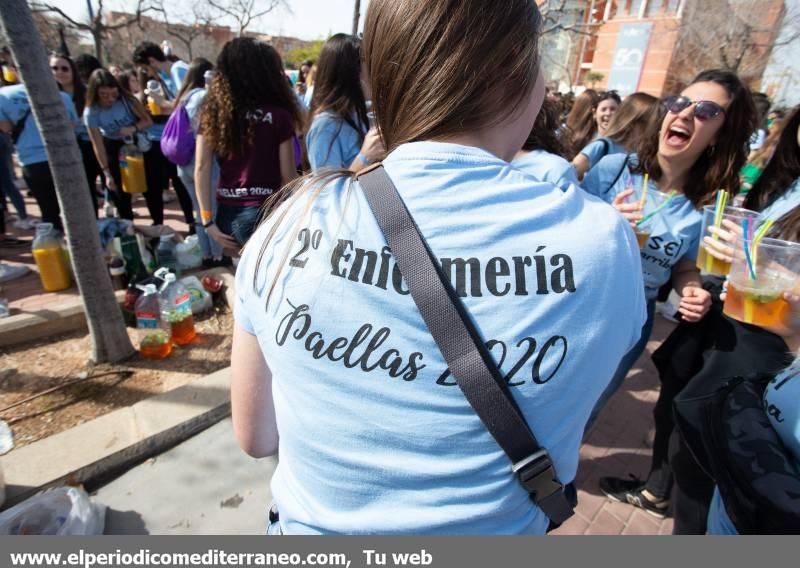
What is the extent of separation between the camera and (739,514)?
3.91 feet

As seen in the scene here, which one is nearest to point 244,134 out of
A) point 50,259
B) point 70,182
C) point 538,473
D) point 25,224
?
point 70,182

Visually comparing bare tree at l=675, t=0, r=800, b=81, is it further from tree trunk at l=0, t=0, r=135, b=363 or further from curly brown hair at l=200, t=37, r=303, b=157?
tree trunk at l=0, t=0, r=135, b=363

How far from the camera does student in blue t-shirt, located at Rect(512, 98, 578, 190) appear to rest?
1.74 metres

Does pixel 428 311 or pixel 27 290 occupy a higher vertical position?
pixel 428 311

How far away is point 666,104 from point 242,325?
8.06 feet

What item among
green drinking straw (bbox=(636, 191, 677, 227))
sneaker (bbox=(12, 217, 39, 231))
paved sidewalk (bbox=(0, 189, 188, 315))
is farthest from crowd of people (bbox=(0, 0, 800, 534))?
sneaker (bbox=(12, 217, 39, 231))

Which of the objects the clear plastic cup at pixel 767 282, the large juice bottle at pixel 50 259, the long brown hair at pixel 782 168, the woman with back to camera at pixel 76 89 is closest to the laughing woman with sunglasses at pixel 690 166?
the long brown hair at pixel 782 168

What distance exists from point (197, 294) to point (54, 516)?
6.72ft

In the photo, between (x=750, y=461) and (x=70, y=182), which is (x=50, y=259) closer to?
(x=70, y=182)

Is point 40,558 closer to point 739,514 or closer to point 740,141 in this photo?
point 739,514

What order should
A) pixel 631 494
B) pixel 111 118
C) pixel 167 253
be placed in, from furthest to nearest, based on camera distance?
1. pixel 111 118
2. pixel 167 253
3. pixel 631 494

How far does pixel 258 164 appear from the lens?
119 inches

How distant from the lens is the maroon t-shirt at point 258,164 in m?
2.96

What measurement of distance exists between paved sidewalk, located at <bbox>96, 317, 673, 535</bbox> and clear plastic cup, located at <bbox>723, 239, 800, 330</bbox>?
1352 mm
